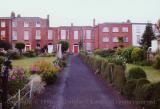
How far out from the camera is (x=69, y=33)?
329 ft

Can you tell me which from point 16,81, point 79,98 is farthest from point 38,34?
point 16,81

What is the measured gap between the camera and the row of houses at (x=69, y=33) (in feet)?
313

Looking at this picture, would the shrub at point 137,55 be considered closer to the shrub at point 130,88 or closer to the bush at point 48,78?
the bush at point 48,78

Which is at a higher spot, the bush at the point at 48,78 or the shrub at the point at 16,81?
the shrub at the point at 16,81

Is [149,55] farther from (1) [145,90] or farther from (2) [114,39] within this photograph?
(2) [114,39]

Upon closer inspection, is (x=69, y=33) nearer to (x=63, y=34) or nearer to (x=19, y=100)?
(x=63, y=34)

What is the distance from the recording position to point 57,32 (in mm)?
98938

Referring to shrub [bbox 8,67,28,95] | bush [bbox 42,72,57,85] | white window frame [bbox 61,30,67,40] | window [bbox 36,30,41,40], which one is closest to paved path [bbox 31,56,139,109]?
bush [bbox 42,72,57,85]

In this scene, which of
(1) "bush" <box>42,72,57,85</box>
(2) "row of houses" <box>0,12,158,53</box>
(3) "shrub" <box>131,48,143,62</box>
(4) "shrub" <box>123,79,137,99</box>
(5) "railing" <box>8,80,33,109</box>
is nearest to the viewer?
(5) "railing" <box>8,80,33,109</box>

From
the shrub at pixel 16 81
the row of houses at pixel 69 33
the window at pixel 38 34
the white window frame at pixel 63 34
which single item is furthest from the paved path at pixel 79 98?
the white window frame at pixel 63 34

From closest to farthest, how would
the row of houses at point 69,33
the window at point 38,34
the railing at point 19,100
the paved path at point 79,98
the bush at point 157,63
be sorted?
1. the railing at point 19,100
2. the paved path at point 79,98
3. the bush at point 157,63
4. the row of houses at point 69,33
5. the window at point 38,34

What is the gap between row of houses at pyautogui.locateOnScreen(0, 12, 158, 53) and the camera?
9544cm

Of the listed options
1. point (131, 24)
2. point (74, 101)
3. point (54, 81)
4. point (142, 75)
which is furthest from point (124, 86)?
point (131, 24)

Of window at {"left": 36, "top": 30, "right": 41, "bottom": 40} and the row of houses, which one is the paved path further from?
window at {"left": 36, "top": 30, "right": 41, "bottom": 40}
